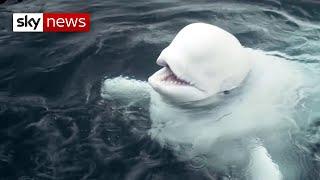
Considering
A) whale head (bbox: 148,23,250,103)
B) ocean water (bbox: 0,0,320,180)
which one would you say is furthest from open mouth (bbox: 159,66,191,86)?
ocean water (bbox: 0,0,320,180)

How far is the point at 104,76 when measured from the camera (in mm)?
10500

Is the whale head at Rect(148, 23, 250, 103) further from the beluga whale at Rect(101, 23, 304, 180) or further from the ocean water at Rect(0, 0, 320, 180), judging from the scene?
the ocean water at Rect(0, 0, 320, 180)

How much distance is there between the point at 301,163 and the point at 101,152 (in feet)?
9.90

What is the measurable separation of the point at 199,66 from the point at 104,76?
9.93ft

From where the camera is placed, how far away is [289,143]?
28.7 ft

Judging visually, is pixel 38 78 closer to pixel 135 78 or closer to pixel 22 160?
pixel 135 78

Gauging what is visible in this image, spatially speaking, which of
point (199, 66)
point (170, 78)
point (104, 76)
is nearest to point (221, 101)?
point (199, 66)

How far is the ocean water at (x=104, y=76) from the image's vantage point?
8.20 meters

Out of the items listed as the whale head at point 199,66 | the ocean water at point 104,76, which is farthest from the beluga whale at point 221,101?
the ocean water at point 104,76

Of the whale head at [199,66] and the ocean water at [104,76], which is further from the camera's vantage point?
the ocean water at [104,76]

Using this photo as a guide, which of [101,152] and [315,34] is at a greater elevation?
[315,34]

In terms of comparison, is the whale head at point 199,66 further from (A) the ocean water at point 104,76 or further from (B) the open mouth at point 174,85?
Answer: (A) the ocean water at point 104,76

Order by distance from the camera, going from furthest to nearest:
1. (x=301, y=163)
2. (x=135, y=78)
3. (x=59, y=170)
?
(x=135, y=78)
(x=301, y=163)
(x=59, y=170)

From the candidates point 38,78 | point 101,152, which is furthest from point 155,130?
point 38,78
